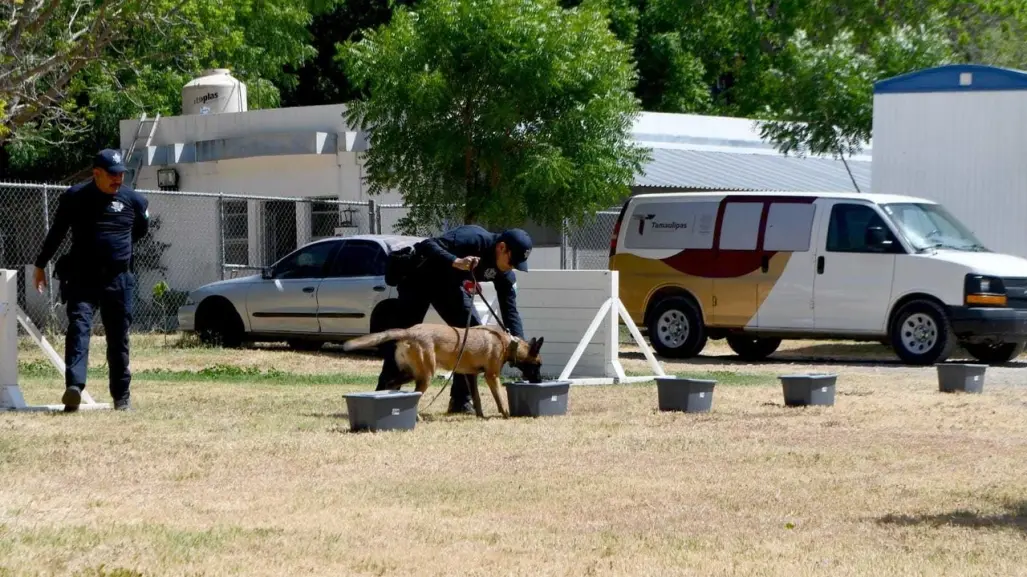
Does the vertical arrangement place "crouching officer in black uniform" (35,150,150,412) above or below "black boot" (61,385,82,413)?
above

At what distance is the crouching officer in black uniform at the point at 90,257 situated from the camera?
10703 mm

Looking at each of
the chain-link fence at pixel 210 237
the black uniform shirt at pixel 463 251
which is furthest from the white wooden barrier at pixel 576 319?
the chain-link fence at pixel 210 237

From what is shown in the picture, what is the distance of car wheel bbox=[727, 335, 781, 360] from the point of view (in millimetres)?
19531

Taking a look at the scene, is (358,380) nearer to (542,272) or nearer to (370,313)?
(542,272)

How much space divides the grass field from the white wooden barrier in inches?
54.7

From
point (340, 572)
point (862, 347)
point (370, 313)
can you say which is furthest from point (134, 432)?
point (862, 347)

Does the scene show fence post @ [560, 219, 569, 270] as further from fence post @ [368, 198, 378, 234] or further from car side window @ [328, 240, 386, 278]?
car side window @ [328, 240, 386, 278]

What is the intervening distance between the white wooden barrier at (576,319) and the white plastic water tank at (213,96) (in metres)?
15.0

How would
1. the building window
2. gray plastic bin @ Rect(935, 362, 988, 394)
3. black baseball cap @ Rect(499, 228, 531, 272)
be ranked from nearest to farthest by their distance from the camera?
black baseball cap @ Rect(499, 228, 531, 272)
gray plastic bin @ Rect(935, 362, 988, 394)
the building window

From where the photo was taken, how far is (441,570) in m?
5.99

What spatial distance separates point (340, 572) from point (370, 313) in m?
11.8

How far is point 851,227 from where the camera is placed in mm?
17859

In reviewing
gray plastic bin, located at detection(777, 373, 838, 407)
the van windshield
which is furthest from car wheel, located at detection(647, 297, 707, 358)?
gray plastic bin, located at detection(777, 373, 838, 407)

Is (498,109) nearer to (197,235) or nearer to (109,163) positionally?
(197,235)
